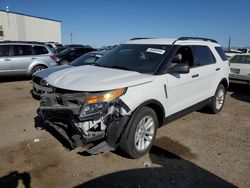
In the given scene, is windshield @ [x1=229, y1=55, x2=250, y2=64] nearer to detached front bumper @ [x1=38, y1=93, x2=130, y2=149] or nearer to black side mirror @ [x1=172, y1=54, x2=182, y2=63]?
black side mirror @ [x1=172, y1=54, x2=182, y2=63]

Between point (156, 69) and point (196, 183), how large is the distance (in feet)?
6.09

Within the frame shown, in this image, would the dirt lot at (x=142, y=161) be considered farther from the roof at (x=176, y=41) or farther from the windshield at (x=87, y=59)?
the windshield at (x=87, y=59)

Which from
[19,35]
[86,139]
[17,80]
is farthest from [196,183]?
[19,35]

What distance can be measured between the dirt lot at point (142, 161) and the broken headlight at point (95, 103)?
0.88m

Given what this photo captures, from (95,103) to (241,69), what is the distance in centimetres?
725

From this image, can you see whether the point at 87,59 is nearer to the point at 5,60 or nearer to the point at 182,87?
the point at 5,60

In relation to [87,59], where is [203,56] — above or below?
above

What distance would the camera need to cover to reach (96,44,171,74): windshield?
4.16m

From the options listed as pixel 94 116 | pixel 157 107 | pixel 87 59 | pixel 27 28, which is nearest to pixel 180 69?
pixel 157 107

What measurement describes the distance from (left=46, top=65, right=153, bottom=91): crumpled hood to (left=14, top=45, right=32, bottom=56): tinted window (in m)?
7.07

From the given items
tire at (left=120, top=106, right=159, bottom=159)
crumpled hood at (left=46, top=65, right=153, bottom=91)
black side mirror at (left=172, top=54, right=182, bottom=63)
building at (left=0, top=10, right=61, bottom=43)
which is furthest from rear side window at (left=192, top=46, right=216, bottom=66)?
building at (left=0, top=10, right=61, bottom=43)

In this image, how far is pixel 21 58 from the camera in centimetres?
1010

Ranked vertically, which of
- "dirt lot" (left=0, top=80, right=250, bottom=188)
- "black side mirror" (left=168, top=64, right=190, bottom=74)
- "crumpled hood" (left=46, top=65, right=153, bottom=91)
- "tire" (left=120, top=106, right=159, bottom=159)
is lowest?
"dirt lot" (left=0, top=80, right=250, bottom=188)

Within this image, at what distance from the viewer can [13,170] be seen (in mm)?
3346
